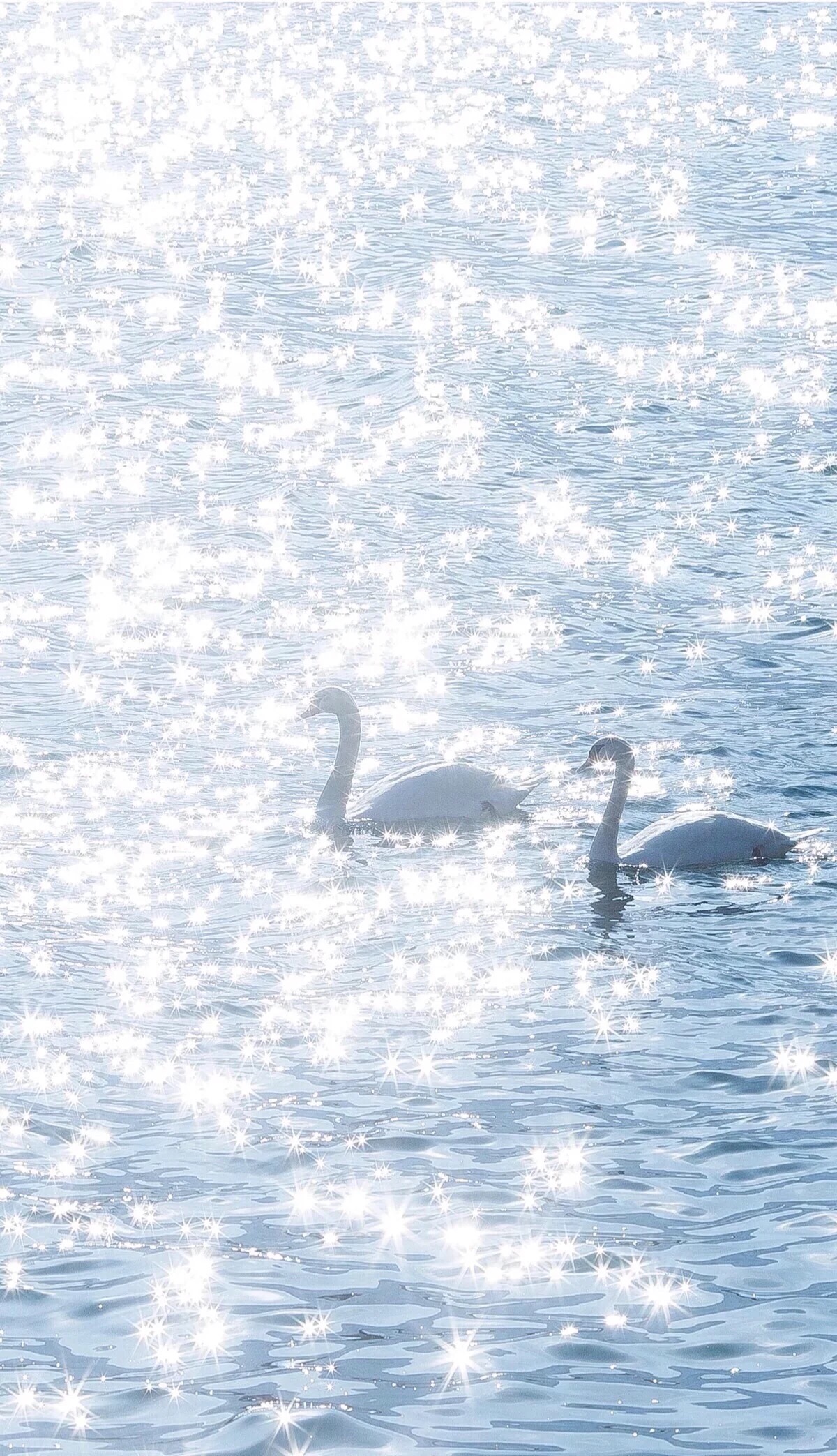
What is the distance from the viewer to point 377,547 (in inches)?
943

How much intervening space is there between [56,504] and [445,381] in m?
7.65

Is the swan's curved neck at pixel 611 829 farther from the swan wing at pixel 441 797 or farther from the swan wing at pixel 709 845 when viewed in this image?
the swan wing at pixel 441 797

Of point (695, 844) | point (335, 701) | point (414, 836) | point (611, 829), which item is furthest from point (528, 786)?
point (695, 844)

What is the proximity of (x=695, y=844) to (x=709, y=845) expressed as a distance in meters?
0.11

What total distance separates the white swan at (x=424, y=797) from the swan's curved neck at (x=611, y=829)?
966 millimetres

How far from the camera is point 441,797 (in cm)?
1620

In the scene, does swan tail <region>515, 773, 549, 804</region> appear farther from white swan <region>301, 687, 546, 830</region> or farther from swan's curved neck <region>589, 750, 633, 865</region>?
swan's curved neck <region>589, 750, 633, 865</region>

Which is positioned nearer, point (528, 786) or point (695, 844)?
point (695, 844)

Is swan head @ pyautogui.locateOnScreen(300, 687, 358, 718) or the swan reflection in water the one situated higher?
swan head @ pyautogui.locateOnScreen(300, 687, 358, 718)

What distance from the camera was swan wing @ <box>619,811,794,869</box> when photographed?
15077 millimetres

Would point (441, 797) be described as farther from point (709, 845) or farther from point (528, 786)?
point (709, 845)

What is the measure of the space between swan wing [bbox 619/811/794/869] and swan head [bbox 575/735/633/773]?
807 mm

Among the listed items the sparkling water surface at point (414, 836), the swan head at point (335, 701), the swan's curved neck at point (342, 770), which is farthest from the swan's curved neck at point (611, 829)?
the swan head at point (335, 701)

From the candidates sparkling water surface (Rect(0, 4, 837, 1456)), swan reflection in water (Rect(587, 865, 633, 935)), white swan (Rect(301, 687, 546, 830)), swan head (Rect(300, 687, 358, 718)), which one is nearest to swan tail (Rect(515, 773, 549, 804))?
white swan (Rect(301, 687, 546, 830))
